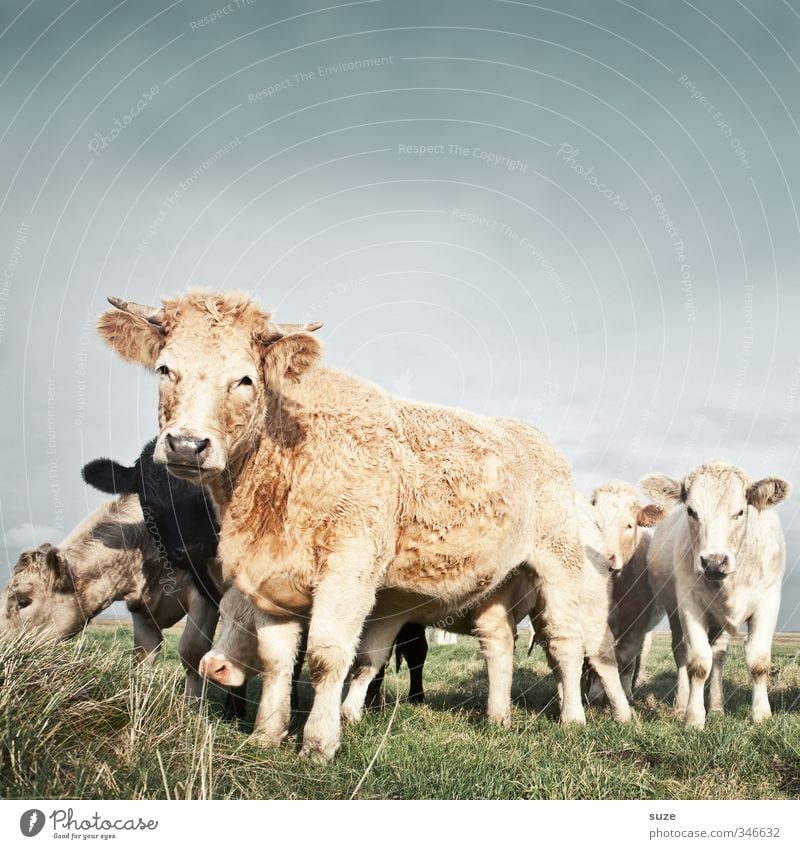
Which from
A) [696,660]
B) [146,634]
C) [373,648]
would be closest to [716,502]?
[696,660]

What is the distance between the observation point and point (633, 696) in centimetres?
1066

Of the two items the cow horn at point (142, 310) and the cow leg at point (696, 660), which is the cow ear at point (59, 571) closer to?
the cow horn at point (142, 310)

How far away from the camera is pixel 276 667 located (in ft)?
18.6

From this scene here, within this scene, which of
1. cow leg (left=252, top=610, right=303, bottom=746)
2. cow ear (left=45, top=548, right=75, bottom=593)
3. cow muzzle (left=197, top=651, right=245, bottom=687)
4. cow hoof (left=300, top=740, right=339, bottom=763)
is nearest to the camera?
cow hoof (left=300, top=740, right=339, bottom=763)

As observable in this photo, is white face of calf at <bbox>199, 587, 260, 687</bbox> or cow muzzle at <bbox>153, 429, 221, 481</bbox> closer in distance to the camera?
cow muzzle at <bbox>153, 429, 221, 481</bbox>

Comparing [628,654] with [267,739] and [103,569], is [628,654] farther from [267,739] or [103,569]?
[103,569]

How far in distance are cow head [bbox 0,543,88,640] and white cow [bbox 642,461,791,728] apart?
20.3 ft

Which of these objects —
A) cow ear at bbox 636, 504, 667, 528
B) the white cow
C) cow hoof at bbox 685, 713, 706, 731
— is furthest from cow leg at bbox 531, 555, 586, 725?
cow ear at bbox 636, 504, 667, 528

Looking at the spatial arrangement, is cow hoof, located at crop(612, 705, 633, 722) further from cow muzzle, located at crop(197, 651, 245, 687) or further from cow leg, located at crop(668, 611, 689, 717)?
cow muzzle, located at crop(197, 651, 245, 687)

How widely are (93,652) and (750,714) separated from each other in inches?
251

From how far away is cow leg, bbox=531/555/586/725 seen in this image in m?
7.83

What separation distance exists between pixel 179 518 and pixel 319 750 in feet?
9.12

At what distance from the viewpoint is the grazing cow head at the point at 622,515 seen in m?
10.1
